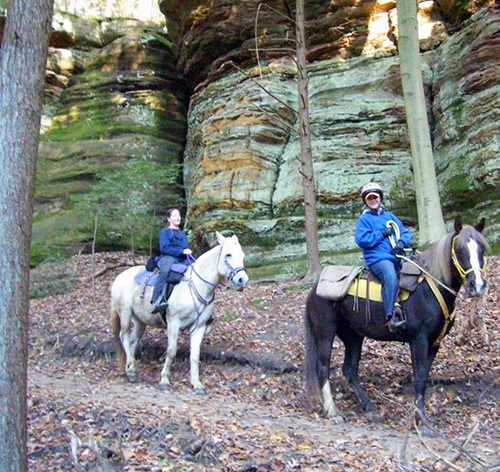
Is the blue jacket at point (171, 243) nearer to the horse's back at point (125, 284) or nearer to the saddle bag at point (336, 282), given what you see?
the horse's back at point (125, 284)

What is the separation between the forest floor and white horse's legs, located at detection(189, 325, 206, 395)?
25 centimetres

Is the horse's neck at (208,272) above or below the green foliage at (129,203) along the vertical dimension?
below

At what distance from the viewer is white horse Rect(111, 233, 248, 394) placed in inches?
368

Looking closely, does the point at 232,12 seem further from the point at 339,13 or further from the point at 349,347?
the point at 349,347

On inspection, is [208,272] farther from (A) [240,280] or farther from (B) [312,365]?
(B) [312,365]

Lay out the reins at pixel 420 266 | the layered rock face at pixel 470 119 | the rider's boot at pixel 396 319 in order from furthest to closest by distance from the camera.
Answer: the layered rock face at pixel 470 119 → the rider's boot at pixel 396 319 → the reins at pixel 420 266

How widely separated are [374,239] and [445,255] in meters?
0.97

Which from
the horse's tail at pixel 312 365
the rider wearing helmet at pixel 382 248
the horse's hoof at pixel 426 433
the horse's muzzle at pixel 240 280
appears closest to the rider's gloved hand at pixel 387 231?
the rider wearing helmet at pixel 382 248

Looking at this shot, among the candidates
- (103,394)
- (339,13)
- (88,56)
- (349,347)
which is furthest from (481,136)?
(88,56)

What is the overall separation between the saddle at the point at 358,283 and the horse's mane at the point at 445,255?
20 cm

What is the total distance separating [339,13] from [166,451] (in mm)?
17636

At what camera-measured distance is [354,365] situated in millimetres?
8250

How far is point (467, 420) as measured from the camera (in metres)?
7.33

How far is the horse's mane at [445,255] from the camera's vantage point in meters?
6.89
